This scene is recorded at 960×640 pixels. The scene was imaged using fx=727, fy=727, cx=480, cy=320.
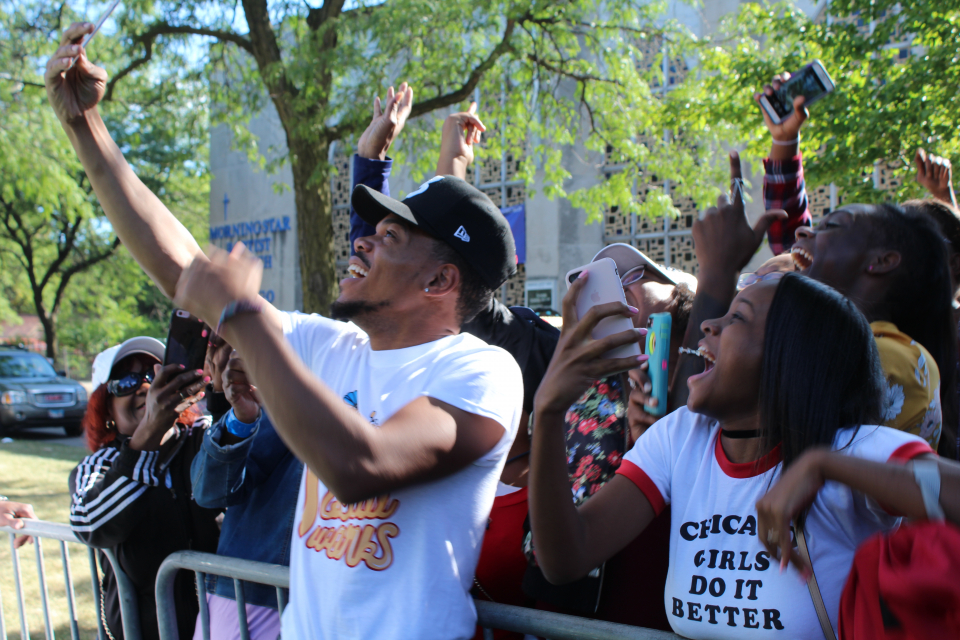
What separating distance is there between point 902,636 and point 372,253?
59.2 inches

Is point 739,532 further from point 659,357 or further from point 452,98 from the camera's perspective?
point 452,98

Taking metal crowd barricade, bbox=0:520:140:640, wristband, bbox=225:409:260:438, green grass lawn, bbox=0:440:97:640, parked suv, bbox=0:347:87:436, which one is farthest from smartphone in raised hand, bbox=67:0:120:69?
parked suv, bbox=0:347:87:436

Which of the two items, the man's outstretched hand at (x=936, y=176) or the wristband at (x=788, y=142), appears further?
the man's outstretched hand at (x=936, y=176)

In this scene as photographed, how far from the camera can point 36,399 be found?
46.2 ft

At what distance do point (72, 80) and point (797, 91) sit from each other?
8.72ft

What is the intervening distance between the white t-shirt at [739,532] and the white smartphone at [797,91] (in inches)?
72.0

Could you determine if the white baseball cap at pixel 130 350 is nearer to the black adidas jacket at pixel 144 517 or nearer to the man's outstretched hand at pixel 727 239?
the black adidas jacket at pixel 144 517

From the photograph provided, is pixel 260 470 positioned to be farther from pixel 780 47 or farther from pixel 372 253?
pixel 780 47

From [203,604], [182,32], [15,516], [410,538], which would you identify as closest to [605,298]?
[410,538]

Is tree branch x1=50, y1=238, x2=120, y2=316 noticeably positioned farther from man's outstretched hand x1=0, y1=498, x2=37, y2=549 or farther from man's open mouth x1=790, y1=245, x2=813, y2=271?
man's open mouth x1=790, y1=245, x2=813, y2=271

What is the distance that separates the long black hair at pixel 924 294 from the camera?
2355mm

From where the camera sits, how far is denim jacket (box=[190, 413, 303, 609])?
226 centimetres

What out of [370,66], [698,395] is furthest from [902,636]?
[370,66]

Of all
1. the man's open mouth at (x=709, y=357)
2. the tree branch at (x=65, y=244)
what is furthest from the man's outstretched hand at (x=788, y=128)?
the tree branch at (x=65, y=244)
